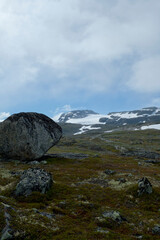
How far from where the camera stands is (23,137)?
50125 mm

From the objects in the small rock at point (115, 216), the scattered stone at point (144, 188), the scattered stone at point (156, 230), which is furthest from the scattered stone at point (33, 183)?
the scattered stone at point (156, 230)

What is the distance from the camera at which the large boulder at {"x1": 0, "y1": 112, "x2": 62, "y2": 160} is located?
5038 cm

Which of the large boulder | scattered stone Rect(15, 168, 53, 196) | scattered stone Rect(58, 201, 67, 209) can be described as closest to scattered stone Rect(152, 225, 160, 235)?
scattered stone Rect(58, 201, 67, 209)

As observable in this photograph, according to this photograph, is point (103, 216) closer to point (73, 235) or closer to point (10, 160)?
point (73, 235)

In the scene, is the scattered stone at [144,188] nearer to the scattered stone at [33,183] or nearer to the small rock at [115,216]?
the small rock at [115,216]

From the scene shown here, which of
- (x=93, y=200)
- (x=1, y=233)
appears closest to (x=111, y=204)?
(x=93, y=200)

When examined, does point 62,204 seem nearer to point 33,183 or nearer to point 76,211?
point 76,211

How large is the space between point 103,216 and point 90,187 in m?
11.3

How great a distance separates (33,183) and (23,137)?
29623mm

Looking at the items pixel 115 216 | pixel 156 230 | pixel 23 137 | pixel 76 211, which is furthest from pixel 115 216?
pixel 23 137

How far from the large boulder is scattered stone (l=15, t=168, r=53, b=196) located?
2650cm

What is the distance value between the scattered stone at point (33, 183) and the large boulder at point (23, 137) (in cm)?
2650

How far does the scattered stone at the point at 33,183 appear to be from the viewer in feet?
70.3

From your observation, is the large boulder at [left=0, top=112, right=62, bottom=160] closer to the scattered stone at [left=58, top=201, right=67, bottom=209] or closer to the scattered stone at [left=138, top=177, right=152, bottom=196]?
the scattered stone at [left=58, top=201, right=67, bottom=209]
